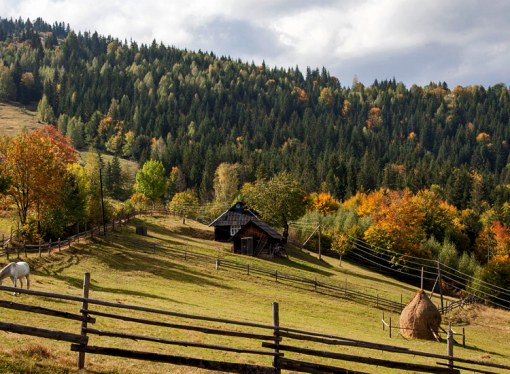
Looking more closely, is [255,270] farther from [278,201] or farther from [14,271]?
[14,271]

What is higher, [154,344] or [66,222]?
[66,222]

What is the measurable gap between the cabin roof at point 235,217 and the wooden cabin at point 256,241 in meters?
7.14

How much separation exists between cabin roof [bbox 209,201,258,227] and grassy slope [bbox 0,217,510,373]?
9947 mm

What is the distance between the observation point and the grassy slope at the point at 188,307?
35.6 ft

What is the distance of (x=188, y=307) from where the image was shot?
910 inches

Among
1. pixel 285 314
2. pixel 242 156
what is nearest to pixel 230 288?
pixel 285 314

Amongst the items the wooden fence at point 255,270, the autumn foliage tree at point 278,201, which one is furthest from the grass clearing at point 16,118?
the wooden fence at point 255,270

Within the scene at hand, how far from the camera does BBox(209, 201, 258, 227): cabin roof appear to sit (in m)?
61.0

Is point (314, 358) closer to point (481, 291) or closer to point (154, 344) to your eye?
point (154, 344)

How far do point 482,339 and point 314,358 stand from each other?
2257cm

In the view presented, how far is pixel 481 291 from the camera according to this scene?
163 feet

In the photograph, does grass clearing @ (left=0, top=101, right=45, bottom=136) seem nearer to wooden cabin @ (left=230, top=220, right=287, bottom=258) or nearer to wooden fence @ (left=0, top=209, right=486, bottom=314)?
wooden fence @ (left=0, top=209, right=486, bottom=314)

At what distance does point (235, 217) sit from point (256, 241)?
927 centimetres

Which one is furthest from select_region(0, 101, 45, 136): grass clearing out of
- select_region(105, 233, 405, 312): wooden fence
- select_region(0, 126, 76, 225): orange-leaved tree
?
select_region(105, 233, 405, 312): wooden fence
